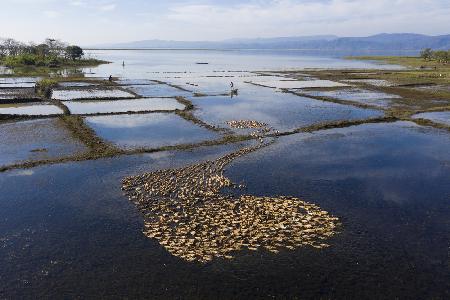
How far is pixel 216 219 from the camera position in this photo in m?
18.8

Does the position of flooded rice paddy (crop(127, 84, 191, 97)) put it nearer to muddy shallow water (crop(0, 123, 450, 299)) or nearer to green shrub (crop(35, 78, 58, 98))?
green shrub (crop(35, 78, 58, 98))

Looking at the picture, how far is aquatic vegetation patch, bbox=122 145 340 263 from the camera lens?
55.0 feet

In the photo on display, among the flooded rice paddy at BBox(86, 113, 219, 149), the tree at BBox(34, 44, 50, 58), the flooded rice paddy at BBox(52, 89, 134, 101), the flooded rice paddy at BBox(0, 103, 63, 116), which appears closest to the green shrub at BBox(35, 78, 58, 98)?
the flooded rice paddy at BBox(52, 89, 134, 101)

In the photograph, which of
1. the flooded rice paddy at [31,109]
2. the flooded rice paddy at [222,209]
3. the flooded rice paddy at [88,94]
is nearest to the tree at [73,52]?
the flooded rice paddy at [88,94]

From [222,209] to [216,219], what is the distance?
3.58ft

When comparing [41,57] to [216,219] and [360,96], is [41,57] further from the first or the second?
[216,219]

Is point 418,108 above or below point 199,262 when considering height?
above

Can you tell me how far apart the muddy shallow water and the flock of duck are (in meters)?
0.60

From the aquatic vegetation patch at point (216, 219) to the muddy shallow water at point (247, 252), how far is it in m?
0.60

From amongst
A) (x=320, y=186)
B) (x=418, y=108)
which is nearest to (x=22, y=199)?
(x=320, y=186)

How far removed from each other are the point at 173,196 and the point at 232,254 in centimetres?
644

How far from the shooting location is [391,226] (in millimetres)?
18516

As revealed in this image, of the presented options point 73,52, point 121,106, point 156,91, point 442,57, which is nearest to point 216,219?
point 121,106

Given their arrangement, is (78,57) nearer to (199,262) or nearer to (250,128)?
(250,128)
